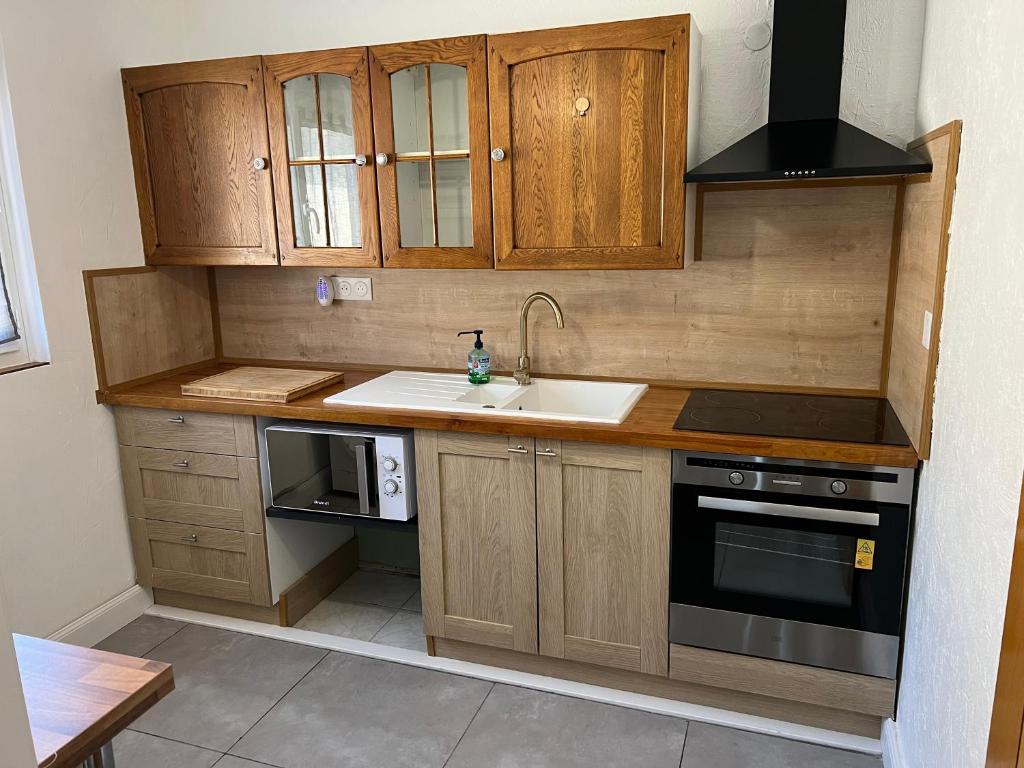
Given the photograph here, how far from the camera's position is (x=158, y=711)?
2.49m

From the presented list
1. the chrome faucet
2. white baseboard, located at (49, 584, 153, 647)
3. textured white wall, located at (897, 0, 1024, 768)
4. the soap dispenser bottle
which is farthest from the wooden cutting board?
textured white wall, located at (897, 0, 1024, 768)

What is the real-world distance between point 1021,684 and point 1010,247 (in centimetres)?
71

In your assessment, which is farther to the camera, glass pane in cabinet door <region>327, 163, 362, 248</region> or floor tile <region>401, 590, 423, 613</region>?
floor tile <region>401, 590, 423, 613</region>

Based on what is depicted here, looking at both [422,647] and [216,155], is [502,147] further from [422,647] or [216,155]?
[422,647]

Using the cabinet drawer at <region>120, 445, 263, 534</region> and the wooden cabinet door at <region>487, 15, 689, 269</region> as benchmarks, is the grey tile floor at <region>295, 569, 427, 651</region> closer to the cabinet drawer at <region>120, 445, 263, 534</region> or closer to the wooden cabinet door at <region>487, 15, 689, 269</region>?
the cabinet drawer at <region>120, 445, 263, 534</region>

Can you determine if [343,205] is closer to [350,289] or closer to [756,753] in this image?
[350,289]

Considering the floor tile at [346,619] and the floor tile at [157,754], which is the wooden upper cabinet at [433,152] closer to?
the floor tile at [346,619]

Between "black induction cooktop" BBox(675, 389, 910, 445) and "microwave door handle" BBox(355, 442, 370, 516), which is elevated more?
"black induction cooktop" BBox(675, 389, 910, 445)

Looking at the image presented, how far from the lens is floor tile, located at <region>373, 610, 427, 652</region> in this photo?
2797 millimetres

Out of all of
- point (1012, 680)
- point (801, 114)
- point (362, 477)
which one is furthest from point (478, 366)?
point (1012, 680)

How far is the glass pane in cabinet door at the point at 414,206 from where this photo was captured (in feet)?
8.50

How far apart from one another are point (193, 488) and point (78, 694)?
1728mm

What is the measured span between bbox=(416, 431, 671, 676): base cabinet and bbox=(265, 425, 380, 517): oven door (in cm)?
20

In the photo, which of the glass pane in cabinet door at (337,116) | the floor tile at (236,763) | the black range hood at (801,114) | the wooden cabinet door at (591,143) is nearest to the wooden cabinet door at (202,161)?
the glass pane in cabinet door at (337,116)
